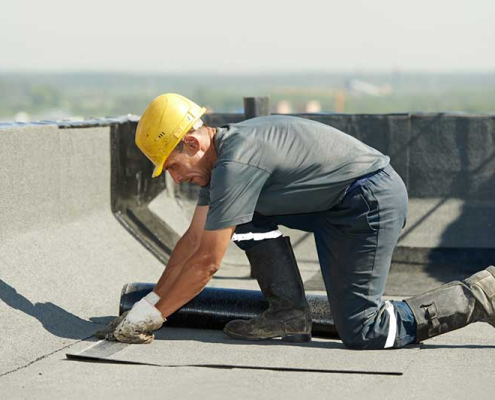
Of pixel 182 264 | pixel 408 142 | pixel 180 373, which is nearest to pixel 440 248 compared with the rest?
pixel 408 142

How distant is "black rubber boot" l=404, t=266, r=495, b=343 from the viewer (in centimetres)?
562

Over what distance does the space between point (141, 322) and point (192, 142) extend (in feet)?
3.29

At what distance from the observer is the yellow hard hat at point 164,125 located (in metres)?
5.44

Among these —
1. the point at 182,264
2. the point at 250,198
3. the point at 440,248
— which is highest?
the point at 250,198

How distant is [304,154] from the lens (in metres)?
5.45

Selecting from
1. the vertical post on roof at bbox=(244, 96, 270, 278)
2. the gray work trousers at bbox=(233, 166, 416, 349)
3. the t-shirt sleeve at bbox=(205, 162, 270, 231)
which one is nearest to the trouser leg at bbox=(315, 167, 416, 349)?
the gray work trousers at bbox=(233, 166, 416, 349)

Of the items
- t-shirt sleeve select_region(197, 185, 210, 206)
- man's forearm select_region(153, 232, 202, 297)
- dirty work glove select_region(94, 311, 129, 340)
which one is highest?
t-shirt sleeve select_region(197, 185, 210, 206)

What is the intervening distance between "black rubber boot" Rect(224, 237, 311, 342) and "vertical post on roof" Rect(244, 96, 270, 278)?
292 cm

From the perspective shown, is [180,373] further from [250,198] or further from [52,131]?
[52,131]

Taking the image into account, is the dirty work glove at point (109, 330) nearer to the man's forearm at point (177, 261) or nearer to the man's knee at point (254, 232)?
the man's forearm at point (177, 261)

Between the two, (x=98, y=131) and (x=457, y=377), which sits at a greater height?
(x=98, y=131)

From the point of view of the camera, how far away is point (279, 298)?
588cm

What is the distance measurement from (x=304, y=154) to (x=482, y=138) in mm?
3574

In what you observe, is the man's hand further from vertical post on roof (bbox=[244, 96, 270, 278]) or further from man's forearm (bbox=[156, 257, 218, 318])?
vertical post on roof (bbox=[244, 96, 270, 278])
